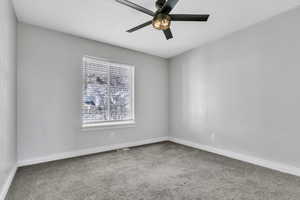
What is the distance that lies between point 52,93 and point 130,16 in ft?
6.82

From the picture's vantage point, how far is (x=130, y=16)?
2.70 meters

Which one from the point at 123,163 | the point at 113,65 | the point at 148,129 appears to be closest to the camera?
the point at 123,163

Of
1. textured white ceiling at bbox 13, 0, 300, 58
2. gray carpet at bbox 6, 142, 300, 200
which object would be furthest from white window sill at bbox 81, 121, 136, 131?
textured white ceiling at bbox 13, 0, 300, 58

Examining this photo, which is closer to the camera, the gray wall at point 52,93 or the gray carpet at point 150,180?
the gray carpet at point 150,180

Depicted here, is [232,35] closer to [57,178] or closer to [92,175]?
[92,175]

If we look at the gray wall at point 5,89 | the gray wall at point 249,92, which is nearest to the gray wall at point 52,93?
the gray wall at point 5,89

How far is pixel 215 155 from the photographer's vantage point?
3428 millimetres

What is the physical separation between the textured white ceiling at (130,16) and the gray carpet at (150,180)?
258 cm

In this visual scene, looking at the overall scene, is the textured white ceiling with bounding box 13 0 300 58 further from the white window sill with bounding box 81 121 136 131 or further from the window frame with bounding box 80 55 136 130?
the white window sill with bounding box 81 121 136 131

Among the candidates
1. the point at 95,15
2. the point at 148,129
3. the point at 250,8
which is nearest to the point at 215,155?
the point at 148,129

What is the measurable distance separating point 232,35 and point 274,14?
2.46ft

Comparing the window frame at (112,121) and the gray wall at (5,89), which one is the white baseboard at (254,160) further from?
the gray wall at (5,89)

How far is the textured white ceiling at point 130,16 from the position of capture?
2.42m

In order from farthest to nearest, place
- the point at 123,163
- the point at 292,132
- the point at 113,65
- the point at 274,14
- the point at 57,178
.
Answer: the point at 113,65 → the point at 123,163 → the point at 274,14 → the point at 292,132 → the point at 57,178
